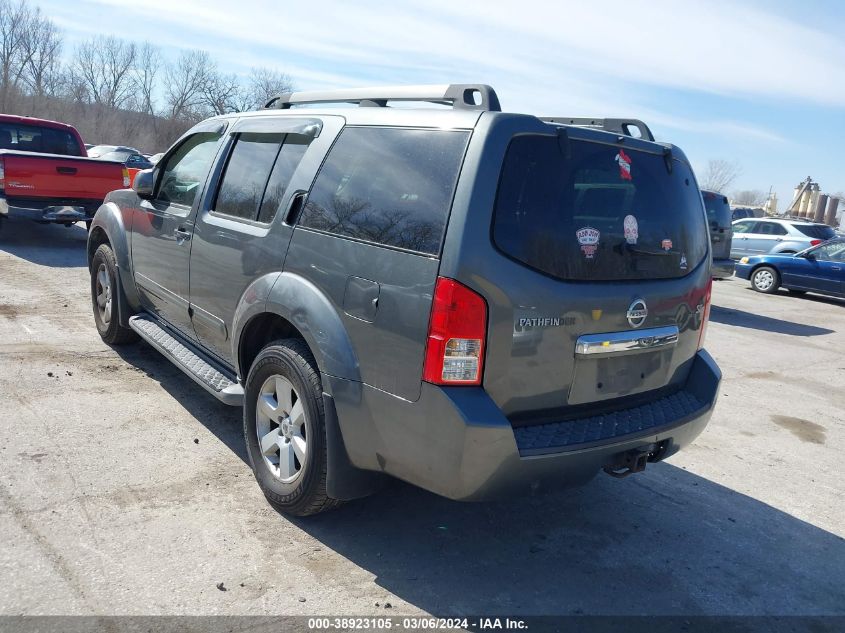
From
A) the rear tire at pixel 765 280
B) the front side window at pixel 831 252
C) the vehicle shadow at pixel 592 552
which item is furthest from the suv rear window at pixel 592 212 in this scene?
the rear tire at pixel 765 280

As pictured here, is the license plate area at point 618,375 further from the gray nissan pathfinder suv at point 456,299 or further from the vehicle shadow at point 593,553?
the vehicle shadow at point 593,553

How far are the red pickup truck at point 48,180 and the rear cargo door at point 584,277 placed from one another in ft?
31.4

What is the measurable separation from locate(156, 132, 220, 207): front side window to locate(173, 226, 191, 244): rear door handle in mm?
198

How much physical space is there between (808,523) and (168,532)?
3613 mm

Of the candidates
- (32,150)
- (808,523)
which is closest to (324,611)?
(808,523)

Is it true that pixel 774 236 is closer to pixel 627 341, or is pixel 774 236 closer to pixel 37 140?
pixel 37 140

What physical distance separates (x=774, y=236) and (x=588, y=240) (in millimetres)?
17900

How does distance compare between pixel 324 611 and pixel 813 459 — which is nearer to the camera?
pixel 324 611

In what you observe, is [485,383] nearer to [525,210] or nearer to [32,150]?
[525,210]

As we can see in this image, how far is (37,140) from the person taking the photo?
12055mm

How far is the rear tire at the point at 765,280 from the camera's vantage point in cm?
1567

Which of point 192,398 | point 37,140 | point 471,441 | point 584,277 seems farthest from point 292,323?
point 37,140

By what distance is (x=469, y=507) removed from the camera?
13.1 feet

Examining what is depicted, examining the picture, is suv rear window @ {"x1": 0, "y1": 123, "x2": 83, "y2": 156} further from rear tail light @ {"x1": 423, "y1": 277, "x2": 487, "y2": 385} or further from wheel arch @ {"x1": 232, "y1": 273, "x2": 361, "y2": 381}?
rear tail light @ {"x1": 423, "y1": 277, "x2": 487, "y2": 385}
